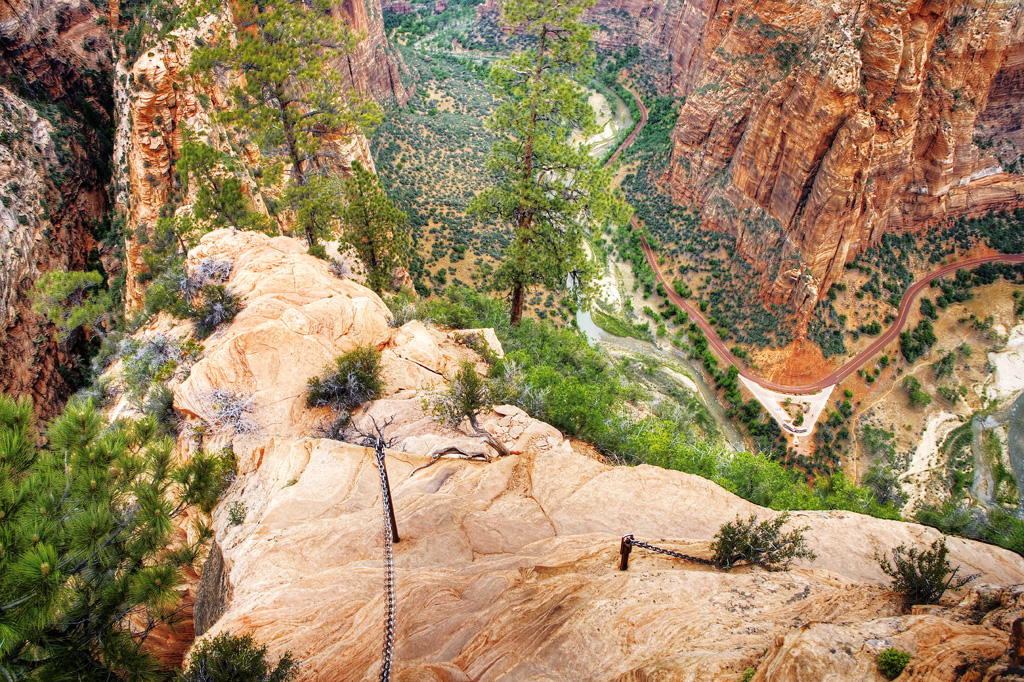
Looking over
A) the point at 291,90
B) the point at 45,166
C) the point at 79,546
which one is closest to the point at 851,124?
the point at 291,90

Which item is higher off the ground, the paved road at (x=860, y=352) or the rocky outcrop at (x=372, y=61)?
the rocky outcrop at (x=372, y=61)

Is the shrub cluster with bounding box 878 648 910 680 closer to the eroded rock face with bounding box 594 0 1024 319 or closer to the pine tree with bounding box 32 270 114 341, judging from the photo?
the pine tree with bounding box 32 270 114 341

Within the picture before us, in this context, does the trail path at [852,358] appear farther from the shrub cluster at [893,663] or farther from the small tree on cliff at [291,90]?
the shrub cluster at [893,663]

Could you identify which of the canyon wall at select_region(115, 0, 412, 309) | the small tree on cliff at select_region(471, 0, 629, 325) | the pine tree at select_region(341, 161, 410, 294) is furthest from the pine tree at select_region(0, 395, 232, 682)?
the canyon wall at select_region(115, 0, 412, 309)

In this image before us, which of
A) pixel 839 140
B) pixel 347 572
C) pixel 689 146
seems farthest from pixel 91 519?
pixel 689 146

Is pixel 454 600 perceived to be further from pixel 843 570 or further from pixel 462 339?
pixel 462 339

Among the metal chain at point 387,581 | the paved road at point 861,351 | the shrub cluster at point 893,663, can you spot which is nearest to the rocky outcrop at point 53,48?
the metal chain at point 387,581

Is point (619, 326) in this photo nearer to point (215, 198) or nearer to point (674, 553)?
point (215, 198)
